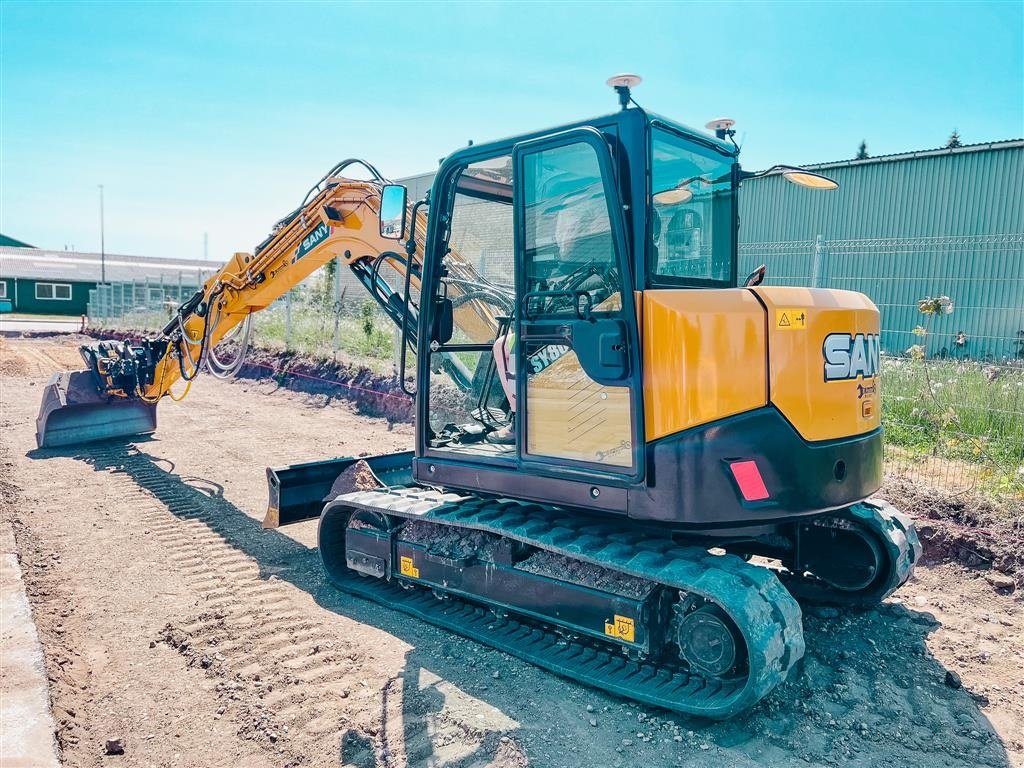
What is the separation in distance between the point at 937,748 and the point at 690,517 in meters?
1.37

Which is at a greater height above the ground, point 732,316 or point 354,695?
point 732,316

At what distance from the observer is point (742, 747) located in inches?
127

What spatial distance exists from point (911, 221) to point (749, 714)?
50.5ft

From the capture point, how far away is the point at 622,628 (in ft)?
11.6

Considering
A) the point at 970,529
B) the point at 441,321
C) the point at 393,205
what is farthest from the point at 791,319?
the point at 970,529

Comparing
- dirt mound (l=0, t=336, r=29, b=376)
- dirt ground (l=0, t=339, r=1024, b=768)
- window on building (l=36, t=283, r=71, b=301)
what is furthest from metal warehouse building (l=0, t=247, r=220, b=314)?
dirt ground (l=0, t=339, r=1024, b=768)

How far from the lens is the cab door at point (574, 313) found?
345cm

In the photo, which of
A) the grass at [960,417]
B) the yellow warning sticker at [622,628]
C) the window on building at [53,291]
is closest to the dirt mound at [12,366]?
the grass at [960,417]

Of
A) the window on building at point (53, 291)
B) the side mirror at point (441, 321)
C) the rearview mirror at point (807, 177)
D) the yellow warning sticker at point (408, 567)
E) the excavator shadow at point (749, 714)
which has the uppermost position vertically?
the window on building at point (53, 291)

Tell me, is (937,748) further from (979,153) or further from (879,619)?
(979,153)

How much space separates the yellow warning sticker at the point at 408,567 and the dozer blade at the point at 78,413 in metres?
5.87

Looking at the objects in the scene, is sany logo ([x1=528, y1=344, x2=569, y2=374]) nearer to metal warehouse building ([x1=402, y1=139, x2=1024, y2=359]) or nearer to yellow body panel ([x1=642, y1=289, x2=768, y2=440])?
yellow body panel ([x1=642, y1=289, x2=768, y2=440])

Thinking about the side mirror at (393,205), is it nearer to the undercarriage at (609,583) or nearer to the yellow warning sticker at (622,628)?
the undercarriage at (609,583)

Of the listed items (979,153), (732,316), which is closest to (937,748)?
(732,316)
